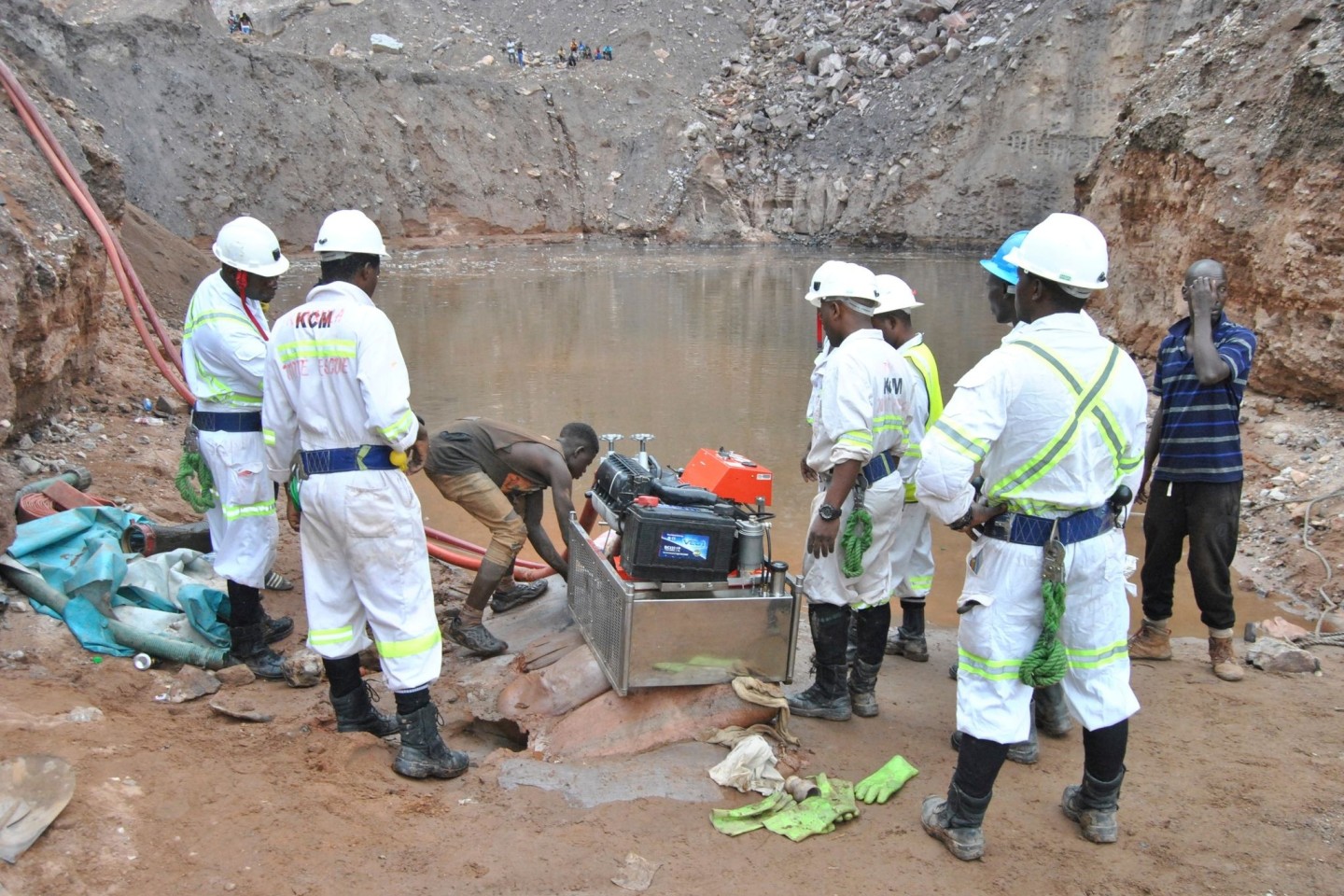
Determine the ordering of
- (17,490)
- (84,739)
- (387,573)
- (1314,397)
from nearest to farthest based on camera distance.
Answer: (84,739) → (387,573) → (17,490) → (1314,397)

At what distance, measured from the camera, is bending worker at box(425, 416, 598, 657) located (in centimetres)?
480

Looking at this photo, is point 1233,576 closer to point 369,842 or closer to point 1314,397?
point 1314,397

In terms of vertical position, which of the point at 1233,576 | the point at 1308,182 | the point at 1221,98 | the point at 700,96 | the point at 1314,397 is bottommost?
the point at 1233,576

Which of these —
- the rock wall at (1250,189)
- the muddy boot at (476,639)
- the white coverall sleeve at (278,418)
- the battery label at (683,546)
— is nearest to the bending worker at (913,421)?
the battery label at (683,546)

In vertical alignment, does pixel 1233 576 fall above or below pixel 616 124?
below

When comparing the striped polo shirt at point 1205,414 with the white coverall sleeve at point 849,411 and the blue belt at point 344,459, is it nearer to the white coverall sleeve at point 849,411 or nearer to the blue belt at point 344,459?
the white coverall sleeve at point 849,411

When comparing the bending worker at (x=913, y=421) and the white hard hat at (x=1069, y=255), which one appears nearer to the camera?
the white hard hat at (x=1069, y=255)

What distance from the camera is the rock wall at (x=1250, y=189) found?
730cm

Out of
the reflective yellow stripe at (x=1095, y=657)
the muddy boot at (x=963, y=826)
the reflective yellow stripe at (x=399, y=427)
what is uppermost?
the reflective yellow stripe at (x=399, y=427)

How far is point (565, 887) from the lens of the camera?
9.46 ft

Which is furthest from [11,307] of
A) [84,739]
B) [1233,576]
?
[1233,576]

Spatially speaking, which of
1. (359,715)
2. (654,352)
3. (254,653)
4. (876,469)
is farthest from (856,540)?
(654,352)

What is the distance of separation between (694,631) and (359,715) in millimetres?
1343

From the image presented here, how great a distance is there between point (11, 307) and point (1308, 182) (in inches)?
347
